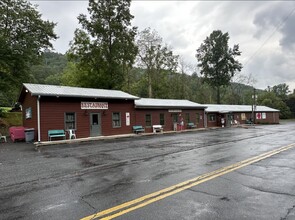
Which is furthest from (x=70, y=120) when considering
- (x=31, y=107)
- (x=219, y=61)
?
(x=219, y=61)

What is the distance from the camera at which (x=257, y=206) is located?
4.42m

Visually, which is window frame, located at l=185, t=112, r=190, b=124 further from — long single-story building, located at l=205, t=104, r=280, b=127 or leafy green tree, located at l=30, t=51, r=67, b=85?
leafy green tree, located at l=30, t=51, r=67, b=85

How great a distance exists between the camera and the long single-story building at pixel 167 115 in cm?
2516

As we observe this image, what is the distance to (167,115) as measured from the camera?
2780cm

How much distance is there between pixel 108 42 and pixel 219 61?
30.5 metres

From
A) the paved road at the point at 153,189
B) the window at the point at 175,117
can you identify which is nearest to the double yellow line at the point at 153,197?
the paved road at the point at 153,189

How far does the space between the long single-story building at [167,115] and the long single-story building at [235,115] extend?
3151 millimetres

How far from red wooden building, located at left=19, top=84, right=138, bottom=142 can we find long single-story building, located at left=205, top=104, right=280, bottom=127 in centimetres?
1532

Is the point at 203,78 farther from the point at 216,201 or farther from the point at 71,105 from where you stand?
the point at 216,201

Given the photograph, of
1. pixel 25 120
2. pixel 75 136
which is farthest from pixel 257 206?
pixel 25 120

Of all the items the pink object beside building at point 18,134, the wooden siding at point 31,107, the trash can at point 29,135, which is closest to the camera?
the trash can at point 29,135

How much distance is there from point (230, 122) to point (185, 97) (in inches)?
589

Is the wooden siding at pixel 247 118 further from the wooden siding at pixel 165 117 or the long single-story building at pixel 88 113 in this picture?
the long single-story building at pixel 88 113

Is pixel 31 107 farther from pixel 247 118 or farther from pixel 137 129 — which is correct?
pixel 247 118
